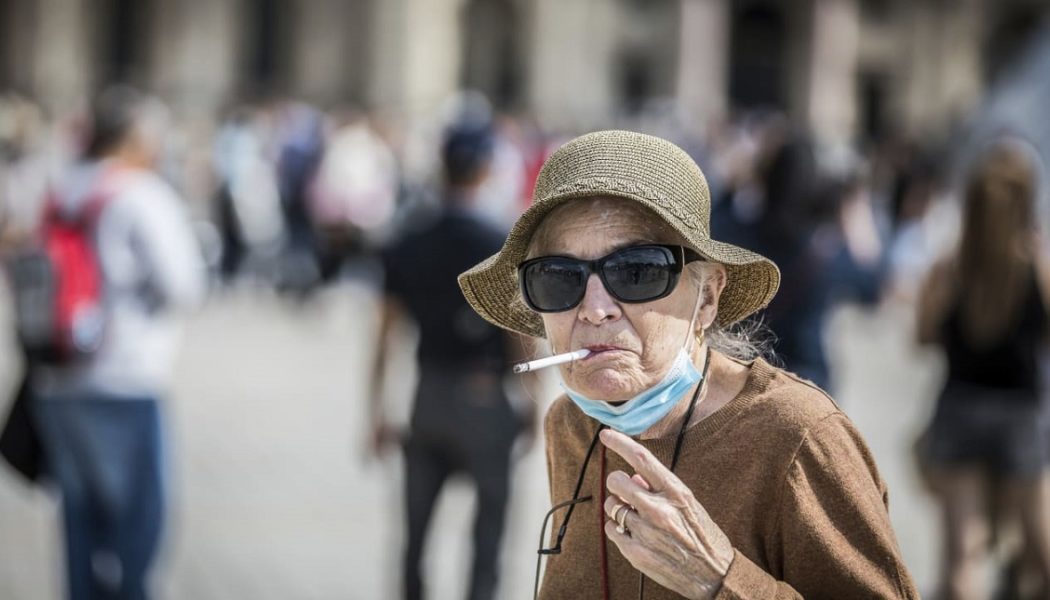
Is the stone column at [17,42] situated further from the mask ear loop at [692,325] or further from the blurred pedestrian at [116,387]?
the mask ear loop at [692,325]

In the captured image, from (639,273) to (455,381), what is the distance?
2.80 meters

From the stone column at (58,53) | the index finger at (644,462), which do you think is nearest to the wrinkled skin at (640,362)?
the index finger at (644,462)

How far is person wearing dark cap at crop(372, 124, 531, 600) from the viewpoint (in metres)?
4.75

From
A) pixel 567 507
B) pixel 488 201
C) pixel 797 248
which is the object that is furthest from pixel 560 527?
pixel 797 248

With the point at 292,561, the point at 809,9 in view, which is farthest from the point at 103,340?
the point at 809,9

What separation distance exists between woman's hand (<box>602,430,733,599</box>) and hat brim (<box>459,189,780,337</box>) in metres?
0.35

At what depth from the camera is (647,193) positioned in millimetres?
1980

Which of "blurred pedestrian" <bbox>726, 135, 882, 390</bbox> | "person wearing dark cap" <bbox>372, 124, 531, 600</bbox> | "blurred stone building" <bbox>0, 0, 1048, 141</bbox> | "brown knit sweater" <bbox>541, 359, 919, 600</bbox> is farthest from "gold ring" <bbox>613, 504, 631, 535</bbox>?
"blurred stone building" <bbox>0, 0, 1048, 141</bbox>

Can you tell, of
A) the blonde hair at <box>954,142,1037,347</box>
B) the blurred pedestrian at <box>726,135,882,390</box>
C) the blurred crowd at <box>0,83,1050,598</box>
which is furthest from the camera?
the blurred pedestrian at <box>726,135,882,390</box>

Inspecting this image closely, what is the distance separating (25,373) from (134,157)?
33.8 inches

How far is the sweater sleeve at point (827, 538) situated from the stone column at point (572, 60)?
34.2 metres

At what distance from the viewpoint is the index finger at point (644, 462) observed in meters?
1.84

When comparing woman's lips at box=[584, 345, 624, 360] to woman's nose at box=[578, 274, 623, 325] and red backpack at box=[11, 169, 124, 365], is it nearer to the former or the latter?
woman's nose at box=[578, 274, 623, 325]

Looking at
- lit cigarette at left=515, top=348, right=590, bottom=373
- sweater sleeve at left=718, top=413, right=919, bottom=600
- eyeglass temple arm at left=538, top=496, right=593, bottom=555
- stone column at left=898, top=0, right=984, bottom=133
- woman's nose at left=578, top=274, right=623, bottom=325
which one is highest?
woman's nose at left=578, top=274, right=623, bottom=325
